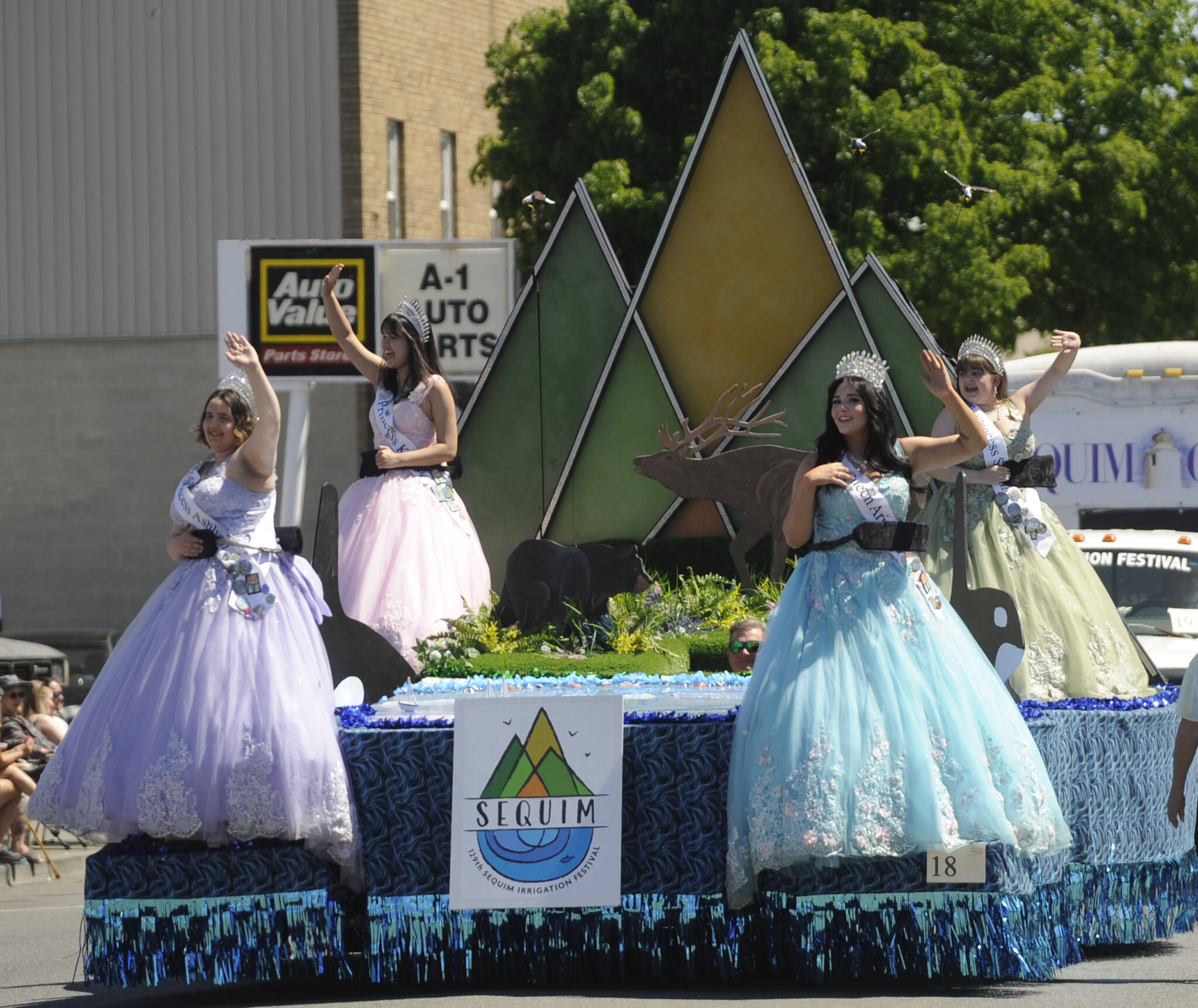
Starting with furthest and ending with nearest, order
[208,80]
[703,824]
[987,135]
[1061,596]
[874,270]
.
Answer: [208,80] → [987,135] → [874,270] → [1061,596] → [703,824]

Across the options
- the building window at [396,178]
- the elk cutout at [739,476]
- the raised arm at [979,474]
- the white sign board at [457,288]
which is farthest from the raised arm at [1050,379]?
the building window at [396,178]

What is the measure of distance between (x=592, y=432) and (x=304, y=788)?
605 centimetres

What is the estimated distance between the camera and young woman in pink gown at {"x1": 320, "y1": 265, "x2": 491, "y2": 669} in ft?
27.7

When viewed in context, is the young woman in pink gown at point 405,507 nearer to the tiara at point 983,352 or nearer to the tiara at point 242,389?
the tiara at point 242,389

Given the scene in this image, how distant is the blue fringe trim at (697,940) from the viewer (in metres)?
6.25

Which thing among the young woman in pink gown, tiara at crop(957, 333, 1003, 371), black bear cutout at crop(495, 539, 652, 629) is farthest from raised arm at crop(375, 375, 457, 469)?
tiara at crop(957, 333, 1003, 371)

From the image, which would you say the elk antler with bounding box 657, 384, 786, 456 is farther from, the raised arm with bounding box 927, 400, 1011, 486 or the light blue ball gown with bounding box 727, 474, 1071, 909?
the light blue ball gown with bounding box 727, 474, 1071, 909

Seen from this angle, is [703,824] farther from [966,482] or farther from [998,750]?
[966,482]

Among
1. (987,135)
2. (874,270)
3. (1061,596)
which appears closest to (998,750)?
(1061,596)

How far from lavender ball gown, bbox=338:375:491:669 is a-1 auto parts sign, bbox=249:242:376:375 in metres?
6.26

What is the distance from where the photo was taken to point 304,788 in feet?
20.6

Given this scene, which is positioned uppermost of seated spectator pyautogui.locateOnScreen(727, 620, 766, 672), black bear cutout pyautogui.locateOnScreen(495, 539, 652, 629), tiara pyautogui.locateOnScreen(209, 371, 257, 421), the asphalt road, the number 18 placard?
tiara pyautogui.locateOnScreen(209, 371, 257, 421)

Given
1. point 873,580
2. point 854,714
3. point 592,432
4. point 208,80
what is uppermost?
point 208,80

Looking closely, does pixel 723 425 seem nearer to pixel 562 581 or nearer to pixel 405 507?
pixel 562 581
